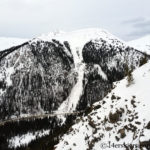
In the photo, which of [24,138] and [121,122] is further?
[24,138]

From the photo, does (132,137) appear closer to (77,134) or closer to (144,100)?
(144,100)

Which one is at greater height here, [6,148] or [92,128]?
[92,128]

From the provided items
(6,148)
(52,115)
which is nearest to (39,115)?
(52,115)

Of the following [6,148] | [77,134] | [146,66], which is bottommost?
[6,148]

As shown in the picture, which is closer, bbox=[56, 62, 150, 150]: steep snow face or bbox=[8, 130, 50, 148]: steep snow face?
bbox=[56, 62, 150, 150]: steep snow face

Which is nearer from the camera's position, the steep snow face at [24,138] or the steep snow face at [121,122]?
the steep snow face at [121,122]

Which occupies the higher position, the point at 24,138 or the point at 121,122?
the point at 121,122

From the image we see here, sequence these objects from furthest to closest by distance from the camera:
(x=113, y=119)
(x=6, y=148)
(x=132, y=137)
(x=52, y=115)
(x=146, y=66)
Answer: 1. (x=52, y=115)
2. (x=6, y=148)
3. (x=146, y=66)
4. (x=113, y=119)
5. (x=132, y=137)

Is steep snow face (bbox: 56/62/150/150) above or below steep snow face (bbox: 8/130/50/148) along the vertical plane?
above
